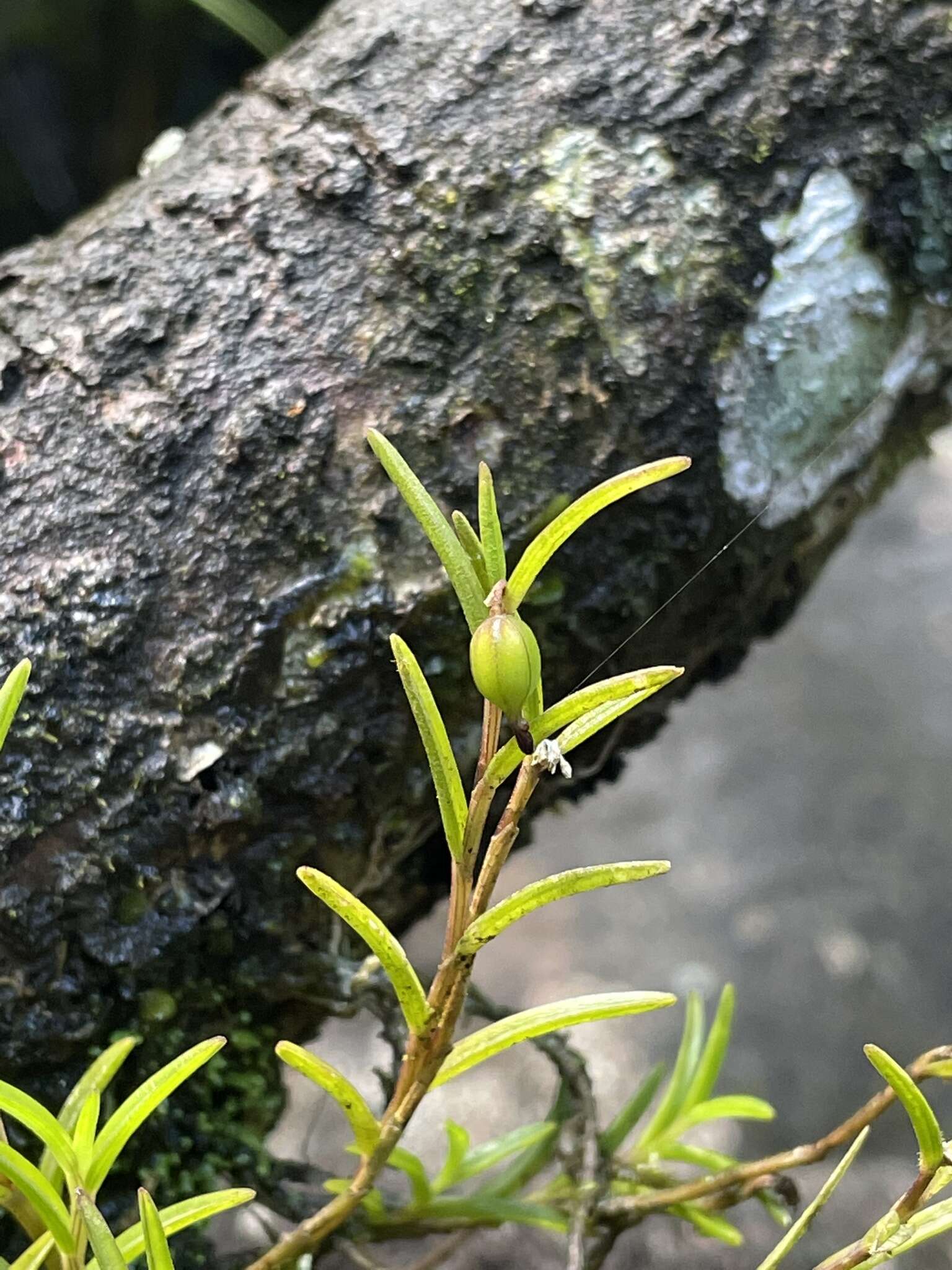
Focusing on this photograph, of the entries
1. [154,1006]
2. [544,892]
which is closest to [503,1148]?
[154,1006]

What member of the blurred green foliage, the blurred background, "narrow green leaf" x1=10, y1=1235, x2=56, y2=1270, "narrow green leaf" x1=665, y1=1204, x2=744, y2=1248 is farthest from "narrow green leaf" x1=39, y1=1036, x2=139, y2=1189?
the blurred green foliage

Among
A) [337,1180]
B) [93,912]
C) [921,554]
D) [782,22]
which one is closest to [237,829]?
[93,912]

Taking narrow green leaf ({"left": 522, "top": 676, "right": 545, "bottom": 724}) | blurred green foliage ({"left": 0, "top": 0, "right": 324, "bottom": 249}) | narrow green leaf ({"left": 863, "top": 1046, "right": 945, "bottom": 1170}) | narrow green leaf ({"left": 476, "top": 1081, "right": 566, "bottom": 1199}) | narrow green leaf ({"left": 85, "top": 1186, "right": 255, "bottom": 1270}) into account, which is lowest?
narrow green leaf ({"left": 476, "top": 1081, "right": 566, "bottom": 1199})

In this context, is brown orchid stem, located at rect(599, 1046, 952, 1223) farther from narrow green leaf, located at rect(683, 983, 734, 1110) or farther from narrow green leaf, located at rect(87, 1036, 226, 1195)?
narrow green leaf, located at rect(87, 1036, 226, 1195)

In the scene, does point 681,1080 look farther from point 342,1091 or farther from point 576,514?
point 576,514

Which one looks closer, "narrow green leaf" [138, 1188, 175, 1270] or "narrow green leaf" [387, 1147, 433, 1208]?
"narrow green leaf" [138, 1188, 175, 1270]

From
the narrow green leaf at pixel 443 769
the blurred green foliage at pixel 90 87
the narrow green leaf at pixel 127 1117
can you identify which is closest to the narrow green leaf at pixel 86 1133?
the narrow green leaf at pixel 127 1117
